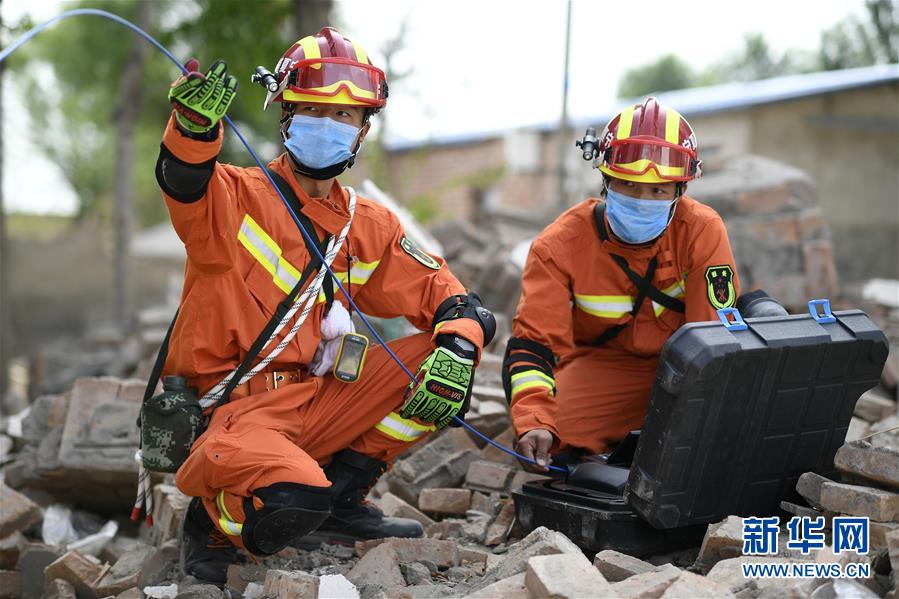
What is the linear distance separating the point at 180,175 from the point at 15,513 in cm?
238

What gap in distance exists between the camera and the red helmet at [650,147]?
166 inches

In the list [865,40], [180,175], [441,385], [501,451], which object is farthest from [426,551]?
[865,40]

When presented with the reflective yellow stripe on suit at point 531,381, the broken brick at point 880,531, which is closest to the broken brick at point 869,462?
the broken brick at point 880,531

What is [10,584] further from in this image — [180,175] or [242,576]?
[180,175]

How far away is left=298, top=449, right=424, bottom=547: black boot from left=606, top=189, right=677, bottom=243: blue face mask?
144cm

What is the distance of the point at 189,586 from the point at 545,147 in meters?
13.9

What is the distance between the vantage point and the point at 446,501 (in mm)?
4668

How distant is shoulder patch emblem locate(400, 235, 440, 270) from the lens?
431 centimetres

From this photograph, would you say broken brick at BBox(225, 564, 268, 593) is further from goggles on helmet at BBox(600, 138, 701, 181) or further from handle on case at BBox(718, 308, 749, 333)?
goggles on helmet at BBox(600, 138, 701, 181)

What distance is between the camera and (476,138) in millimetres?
18469

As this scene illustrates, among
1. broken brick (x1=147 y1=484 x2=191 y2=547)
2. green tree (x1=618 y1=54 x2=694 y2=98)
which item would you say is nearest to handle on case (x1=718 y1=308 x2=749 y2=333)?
broken brick (x1=147 y1=484 x2=191 y2=547)

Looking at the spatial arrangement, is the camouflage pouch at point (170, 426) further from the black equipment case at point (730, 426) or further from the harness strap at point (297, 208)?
the black equipment case at point (730, 426)

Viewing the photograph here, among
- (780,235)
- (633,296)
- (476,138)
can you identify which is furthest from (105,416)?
(476,138)

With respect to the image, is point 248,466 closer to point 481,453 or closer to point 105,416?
point 481,453
